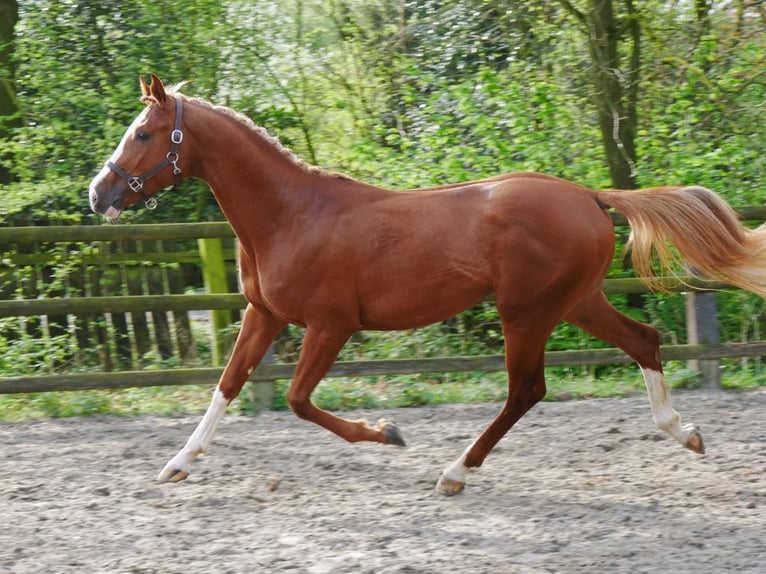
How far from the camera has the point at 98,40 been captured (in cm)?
929

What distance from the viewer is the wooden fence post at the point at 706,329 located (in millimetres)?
6633

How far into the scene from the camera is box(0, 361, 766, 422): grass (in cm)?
634

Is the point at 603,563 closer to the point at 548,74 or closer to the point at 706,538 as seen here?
the point at 706,538

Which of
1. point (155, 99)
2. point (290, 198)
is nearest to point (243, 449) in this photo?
point (290, 198)

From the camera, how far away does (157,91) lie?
460cm

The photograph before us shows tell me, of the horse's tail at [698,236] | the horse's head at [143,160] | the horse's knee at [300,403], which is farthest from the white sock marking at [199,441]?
the horse's tail at [698,236]

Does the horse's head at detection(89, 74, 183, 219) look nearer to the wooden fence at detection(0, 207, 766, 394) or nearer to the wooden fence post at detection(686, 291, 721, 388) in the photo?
the wooden fence at detection(0, 207, 766, 394)

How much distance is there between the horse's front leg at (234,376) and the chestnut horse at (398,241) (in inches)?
0.6

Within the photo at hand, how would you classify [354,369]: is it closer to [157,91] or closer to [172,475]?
[172,475]

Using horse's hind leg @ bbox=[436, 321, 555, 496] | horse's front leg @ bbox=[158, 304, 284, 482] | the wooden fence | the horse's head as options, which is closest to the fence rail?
the wooden fence

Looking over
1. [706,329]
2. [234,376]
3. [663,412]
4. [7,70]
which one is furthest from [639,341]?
[7,70]

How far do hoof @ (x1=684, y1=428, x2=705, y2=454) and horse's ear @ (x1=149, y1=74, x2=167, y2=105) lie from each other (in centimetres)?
303

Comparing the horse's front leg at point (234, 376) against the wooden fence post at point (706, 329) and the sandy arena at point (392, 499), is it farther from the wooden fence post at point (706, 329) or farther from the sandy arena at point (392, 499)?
the wooden fence post at point (706, 329)

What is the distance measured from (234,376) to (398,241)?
3.47 feet
